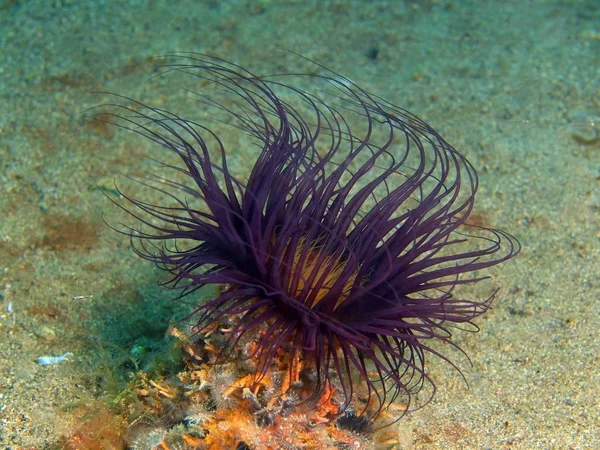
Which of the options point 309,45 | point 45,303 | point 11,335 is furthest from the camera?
point 309,45

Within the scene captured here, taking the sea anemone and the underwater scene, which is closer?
the sea anemone

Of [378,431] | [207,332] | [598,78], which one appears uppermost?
[598,78]

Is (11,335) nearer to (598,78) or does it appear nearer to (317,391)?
(317,391)

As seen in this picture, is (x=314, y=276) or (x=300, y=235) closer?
(x=314, y=276)

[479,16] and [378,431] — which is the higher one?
[479,16]

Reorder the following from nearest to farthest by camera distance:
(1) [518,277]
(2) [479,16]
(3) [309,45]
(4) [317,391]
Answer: (4) [317,391]
(1) [518,277]
(3) [309,45]
(2) [479,16]

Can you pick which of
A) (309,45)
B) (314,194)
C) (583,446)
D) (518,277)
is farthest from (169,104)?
(583,446)

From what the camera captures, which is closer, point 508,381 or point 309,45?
point 508,381

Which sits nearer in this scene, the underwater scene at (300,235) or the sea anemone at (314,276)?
the sea anemone at (314,276)
